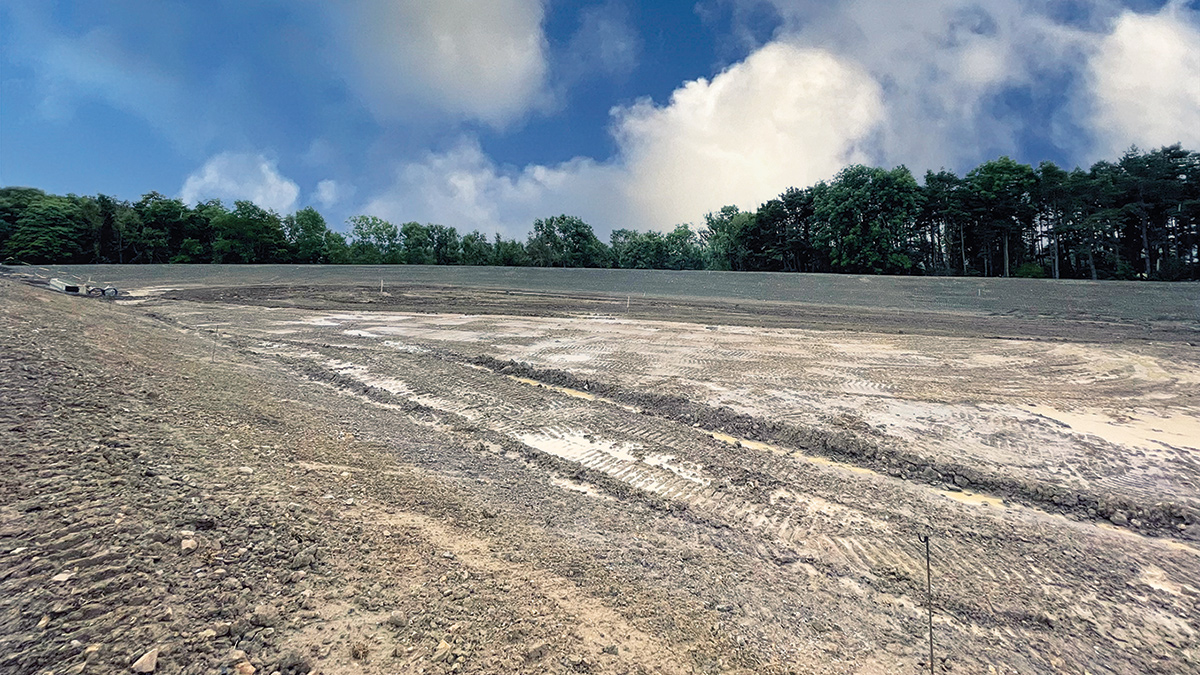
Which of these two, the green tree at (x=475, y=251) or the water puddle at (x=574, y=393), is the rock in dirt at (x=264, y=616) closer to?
the water puddle at (x=574, y=393)

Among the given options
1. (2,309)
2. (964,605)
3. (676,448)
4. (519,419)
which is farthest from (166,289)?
(964,605)

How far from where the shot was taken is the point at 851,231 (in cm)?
4588

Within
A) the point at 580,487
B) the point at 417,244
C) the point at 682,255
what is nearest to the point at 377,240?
the point at 417,244

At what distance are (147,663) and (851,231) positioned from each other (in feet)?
168

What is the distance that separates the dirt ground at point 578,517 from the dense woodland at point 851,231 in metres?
42.7

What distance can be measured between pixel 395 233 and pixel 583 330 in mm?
56922

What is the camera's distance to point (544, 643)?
8.22 ft

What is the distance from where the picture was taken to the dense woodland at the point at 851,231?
40.4m

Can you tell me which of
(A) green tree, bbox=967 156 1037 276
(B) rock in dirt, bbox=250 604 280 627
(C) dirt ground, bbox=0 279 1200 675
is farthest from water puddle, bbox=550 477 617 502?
(A) green tree, bbox=967 156 1037 276

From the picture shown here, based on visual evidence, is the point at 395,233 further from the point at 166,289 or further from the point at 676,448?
the point at 676,448

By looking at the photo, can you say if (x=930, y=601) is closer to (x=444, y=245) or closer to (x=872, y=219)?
(x=872, y=219)

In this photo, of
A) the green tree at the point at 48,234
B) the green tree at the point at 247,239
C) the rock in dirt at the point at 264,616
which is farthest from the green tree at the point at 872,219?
the green tree at the point at 48,234

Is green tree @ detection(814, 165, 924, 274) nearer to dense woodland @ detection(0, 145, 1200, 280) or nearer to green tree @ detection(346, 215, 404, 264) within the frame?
dense woodland @ detection(0, 145, 1200, 280)

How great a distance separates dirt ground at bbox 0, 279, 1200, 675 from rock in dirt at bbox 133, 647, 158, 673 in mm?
28
